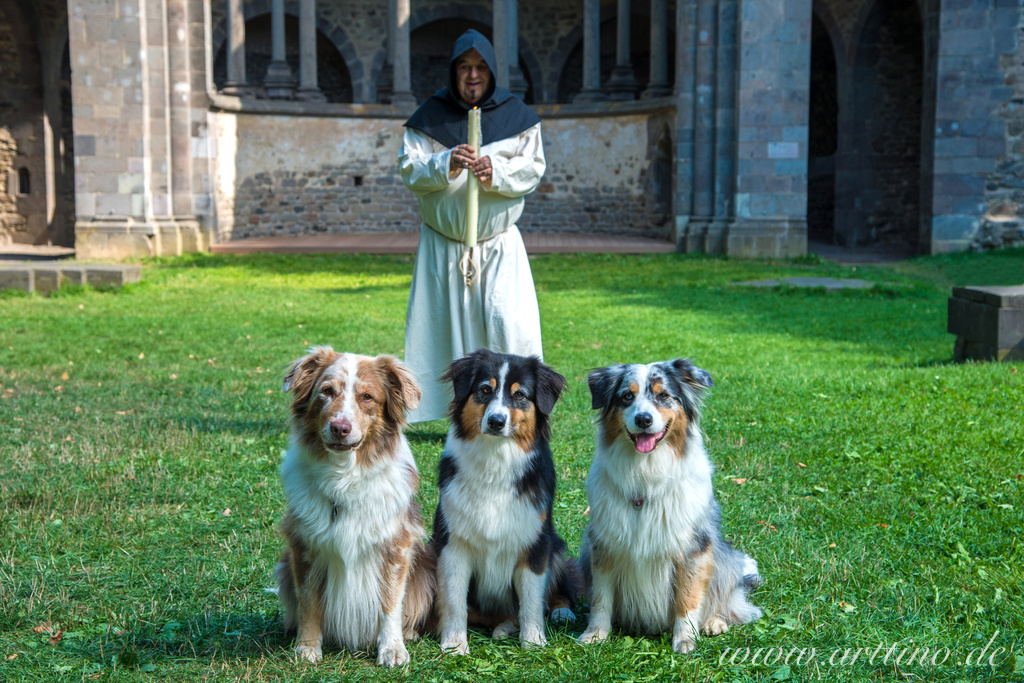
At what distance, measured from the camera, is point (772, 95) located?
1723 centimetres

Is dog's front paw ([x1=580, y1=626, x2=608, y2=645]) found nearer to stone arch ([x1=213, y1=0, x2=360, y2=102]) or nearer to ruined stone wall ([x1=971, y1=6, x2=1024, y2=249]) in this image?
ruined stone wall ([x1=971, y1=6, x2=1024, y2=249])

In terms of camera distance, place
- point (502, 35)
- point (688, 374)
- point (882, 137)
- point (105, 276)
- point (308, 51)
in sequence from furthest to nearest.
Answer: point (882, 137), point (502, 35), point (308, 51), point (105, 276), point (688, 374)

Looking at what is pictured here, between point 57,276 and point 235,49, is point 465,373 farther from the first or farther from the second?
point 235,49

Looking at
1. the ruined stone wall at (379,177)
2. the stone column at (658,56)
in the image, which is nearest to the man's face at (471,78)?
the ruined stone wall at (379,177)

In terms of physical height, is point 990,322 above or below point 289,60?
below

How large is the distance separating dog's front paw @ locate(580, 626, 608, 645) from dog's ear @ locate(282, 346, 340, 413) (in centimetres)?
115

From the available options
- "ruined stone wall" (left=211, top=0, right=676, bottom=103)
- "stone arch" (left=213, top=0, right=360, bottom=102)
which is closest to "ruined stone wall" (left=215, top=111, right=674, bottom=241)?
"ruined stone wall" (left=211, top=0, right=676, bottom=103)

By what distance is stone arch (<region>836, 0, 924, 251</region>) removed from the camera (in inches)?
823

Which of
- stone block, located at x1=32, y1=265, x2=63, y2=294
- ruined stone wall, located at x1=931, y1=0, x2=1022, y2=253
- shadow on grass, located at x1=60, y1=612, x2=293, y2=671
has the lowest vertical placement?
shadow on grass, located at x1=60, y1=612, x2=293, y2=671

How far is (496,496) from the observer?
300 centimetres

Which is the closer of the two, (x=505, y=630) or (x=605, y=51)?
(x=505, y=630)

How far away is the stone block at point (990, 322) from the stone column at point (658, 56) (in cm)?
1402

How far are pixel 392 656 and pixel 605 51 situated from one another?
26321mm

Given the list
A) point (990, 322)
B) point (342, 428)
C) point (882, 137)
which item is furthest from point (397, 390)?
point (882, 137)
